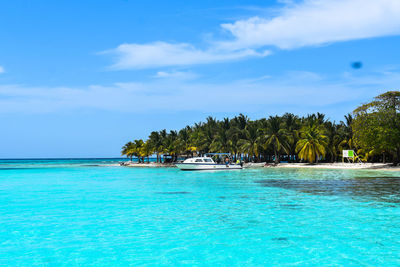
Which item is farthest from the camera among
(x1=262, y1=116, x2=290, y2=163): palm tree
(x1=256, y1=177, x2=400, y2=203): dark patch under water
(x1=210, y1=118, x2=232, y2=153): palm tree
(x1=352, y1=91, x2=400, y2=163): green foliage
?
(x1=210, y1=118, x2=232, y2=153): palm tree

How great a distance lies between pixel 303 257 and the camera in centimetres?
948

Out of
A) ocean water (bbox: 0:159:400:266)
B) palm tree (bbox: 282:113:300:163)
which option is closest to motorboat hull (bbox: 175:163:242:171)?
palm tree (bbox: 282:113:300:163)

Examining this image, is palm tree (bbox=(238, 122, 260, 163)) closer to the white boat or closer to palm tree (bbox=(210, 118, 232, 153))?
palm tree (bbox=(210, 118, 232, 153))

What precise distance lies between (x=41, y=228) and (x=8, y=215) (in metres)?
4.42

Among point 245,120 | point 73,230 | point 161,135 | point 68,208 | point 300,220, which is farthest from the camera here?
point 161,135

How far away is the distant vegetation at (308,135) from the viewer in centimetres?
5344

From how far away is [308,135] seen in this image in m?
69.1

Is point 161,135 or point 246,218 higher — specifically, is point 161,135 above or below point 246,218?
above

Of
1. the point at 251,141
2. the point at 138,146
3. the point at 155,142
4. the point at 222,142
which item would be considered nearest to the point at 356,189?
the point at 251,141

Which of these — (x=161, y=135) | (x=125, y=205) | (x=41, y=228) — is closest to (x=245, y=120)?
(x=161, y=135)

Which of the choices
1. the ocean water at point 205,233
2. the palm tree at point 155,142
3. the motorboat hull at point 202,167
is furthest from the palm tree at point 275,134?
the ocean water at point 205,233

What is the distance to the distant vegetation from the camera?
53.4 metres

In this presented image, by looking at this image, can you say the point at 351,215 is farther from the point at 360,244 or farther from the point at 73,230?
the point at 73,230

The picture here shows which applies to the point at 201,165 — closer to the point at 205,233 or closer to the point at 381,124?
the point at 381,124
